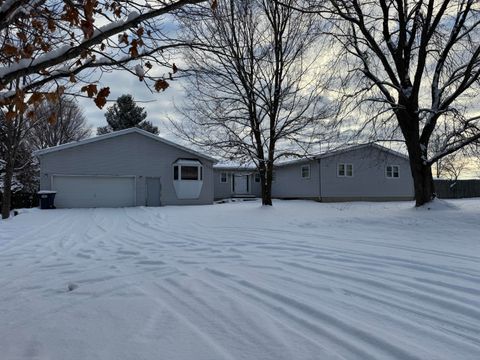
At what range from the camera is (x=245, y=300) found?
4.37 meters

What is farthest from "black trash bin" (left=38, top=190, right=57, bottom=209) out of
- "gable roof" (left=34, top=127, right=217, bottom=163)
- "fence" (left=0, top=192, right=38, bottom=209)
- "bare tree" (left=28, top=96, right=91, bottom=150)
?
"bare tree" (left=28, top=96, right=91, bottom=150)

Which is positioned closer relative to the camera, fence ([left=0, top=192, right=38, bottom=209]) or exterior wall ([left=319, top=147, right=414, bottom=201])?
fence ([left=0, top=192, right=38, bottom=209])

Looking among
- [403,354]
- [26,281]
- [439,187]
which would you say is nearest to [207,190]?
[439,187]

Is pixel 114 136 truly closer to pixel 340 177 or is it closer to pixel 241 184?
pixel 241 184

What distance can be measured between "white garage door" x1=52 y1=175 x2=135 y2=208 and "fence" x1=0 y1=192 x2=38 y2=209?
3.02 m

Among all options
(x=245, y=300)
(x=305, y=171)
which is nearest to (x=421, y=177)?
(x=245, y=300)

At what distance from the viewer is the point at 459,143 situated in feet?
46.2

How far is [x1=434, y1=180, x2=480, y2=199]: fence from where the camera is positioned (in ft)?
114

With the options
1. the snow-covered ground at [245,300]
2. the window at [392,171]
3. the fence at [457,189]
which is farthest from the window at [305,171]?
the snow-covered ground at [245,300]

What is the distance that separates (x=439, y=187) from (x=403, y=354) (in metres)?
35.5

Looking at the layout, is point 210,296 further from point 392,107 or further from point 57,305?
point 392,107

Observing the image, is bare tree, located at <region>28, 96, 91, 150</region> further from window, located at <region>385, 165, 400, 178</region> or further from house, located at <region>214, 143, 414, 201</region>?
window, located at <region>385, 165, 400, 178</region>

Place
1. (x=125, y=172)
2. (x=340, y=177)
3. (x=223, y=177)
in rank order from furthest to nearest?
1. (x=223, y=177)
2. (x=340, y=177)
3. (x=125, y=172)

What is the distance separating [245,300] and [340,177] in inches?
1040
